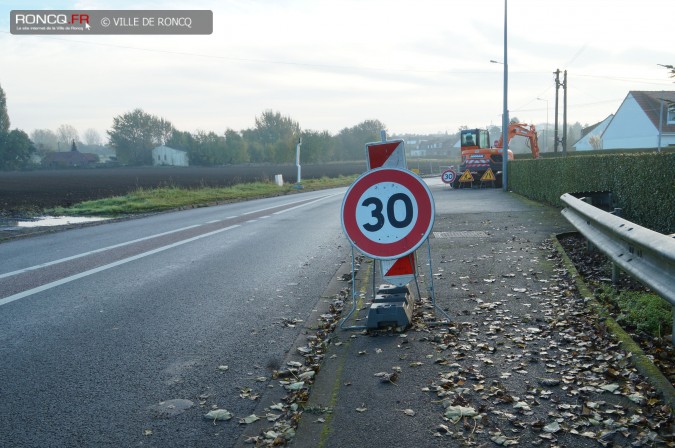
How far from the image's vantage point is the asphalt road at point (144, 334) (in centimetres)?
405

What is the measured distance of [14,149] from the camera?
388 feet

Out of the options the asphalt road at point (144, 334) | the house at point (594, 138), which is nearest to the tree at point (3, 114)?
the house at point (594, 138)

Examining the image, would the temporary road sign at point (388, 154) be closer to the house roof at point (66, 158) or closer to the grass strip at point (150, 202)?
the grass strip at point (150, 202)

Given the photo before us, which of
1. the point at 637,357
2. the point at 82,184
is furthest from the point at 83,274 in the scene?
the point at 82,184

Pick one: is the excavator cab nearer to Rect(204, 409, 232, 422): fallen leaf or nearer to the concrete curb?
the concrete curb

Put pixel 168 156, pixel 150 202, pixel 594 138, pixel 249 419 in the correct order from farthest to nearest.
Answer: pixel 168 156 < pixel 594 138 < pixel 150 202 < pixel 249 419

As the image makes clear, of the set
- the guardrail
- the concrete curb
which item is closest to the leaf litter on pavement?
the concrete curb

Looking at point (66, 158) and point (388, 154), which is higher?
point (66, 158)

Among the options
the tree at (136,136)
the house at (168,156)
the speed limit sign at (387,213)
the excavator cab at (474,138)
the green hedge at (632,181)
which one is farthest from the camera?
the tree at (136,136)

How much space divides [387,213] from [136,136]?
16944 cm

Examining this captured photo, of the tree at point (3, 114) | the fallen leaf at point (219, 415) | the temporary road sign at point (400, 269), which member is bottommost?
the fallen leaf at point (219, 415)

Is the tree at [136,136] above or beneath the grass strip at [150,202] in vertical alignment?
above

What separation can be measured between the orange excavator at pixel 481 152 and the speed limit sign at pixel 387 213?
31.9m

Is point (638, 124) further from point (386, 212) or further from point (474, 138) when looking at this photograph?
point (386, 212)
